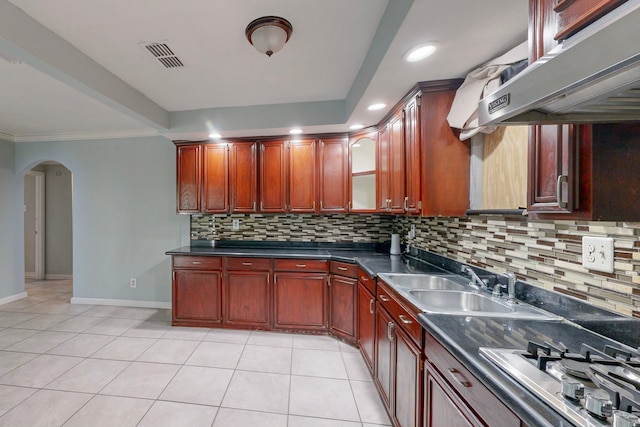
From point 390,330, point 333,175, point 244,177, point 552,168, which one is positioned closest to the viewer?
point 552,168

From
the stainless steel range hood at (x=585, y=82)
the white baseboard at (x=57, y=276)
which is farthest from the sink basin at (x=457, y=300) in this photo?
the white baseboard at (x=57, y=276)

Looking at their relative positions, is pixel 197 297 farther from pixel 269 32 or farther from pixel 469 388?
pixel 469 388

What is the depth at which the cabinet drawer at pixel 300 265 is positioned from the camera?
111 inches

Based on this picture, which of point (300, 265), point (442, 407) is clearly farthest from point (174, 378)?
point (442, 407)

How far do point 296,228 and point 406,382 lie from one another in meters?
2.29

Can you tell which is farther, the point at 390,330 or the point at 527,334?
the point at 390,330

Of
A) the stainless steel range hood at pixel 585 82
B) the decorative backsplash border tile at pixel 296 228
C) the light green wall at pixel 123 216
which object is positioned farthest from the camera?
the light green wall at pixel 123 216

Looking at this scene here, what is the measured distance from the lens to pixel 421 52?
1538 millimetres

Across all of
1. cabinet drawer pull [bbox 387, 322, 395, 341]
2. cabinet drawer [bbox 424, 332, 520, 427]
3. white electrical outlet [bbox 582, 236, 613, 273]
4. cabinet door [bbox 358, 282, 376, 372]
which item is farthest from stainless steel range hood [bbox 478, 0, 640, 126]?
cabinet door [bbox 358, 282, 376, 372]

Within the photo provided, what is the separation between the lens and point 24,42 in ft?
5.18

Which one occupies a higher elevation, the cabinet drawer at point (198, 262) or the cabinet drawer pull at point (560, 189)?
the cabinet drawer pull at point (560, 189)

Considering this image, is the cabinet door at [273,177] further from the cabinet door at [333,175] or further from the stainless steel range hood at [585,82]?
the stainless steel range hood at [585,82]

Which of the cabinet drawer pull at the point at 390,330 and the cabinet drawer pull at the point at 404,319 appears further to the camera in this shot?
the cabinet drawer pull at the point at 390,330

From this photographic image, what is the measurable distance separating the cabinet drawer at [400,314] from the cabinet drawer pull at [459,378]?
0.28 m
